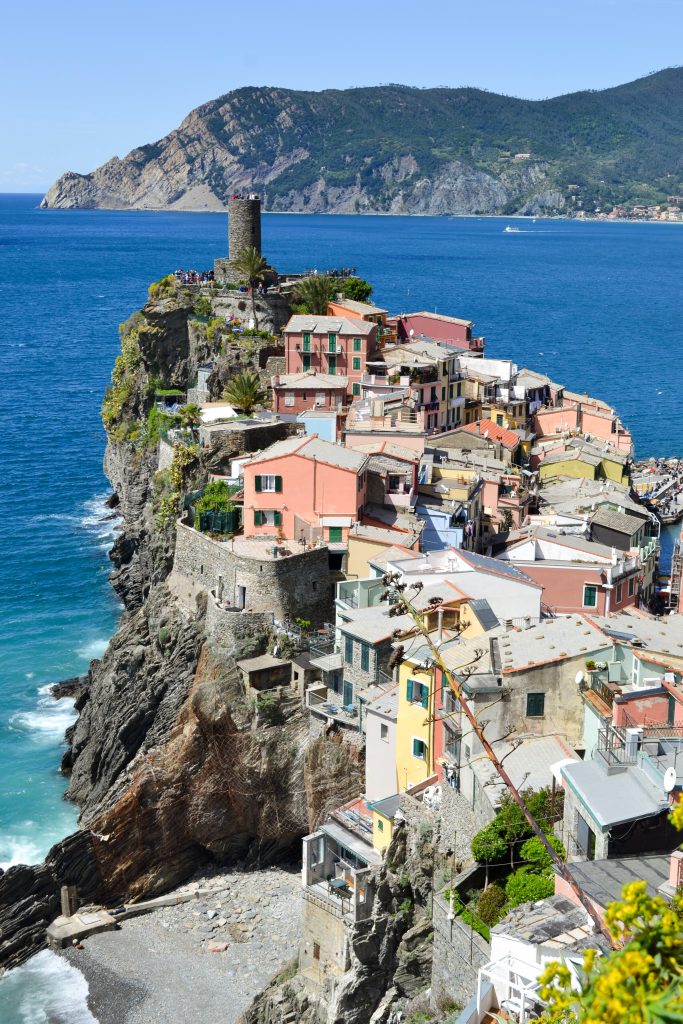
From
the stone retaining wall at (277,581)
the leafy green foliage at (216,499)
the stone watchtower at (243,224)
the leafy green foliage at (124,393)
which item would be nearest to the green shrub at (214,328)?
the leafy green foliage at (124,393)

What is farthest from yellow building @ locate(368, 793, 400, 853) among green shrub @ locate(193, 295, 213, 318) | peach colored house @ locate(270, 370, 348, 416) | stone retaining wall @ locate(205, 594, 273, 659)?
green shrub @ locate(193, 295, 213, 318)

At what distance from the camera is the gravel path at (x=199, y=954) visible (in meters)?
34.9

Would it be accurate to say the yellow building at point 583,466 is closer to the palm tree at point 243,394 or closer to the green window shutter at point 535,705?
the palm tree at point 243,394

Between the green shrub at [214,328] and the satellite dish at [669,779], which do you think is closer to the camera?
the satellite dish at [669,779]

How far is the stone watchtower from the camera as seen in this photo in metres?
78.1

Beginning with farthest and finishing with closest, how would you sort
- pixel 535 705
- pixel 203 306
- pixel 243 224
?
pixel 243 224 < pixel 203 306 < pixel 535 705

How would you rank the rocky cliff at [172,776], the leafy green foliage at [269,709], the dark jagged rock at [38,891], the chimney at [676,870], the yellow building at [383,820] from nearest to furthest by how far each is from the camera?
the chimney at [676,870], the yellow building at [383,820], the dark jagged rock at [38,891], the rocky cliff at [172,776], the leafy green foliage at [269,709]

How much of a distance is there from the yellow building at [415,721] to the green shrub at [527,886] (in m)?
7.24

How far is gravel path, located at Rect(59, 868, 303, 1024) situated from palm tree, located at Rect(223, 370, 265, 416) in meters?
26.4

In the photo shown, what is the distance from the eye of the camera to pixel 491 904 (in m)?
24.3

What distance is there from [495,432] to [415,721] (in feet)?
110

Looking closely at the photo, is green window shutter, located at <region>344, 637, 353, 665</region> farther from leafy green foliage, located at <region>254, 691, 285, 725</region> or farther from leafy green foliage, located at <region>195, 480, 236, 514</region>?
leafy green foliage, located at <region>195, 480, 236, 514</region>

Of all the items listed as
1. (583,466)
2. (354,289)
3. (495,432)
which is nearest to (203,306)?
(354,289)

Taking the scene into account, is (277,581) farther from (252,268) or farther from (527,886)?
(252,268)
